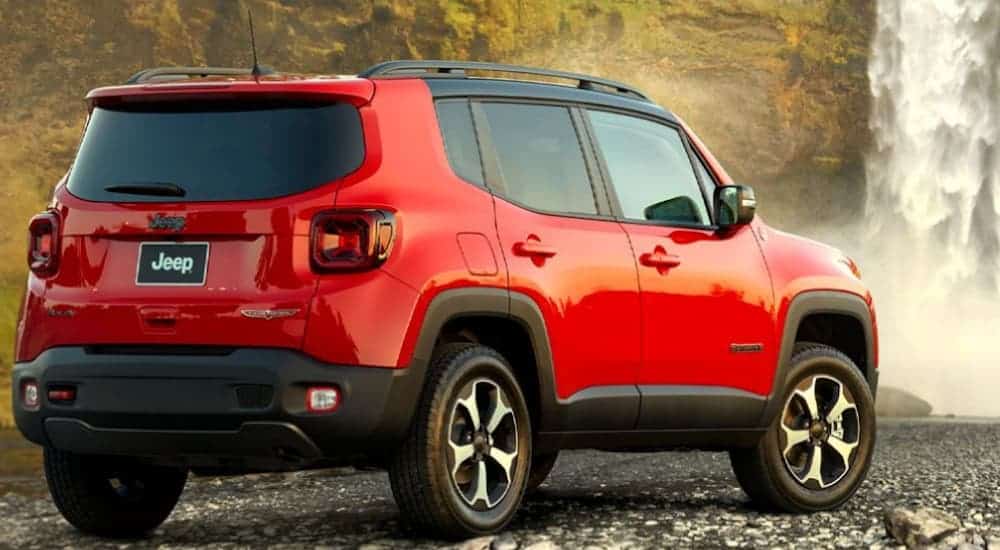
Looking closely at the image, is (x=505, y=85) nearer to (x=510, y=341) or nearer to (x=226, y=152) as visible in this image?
(x=510, y=341)

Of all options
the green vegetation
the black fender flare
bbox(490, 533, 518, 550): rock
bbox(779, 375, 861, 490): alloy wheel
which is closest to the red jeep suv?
bbox(490, 533, 518, 550): rock

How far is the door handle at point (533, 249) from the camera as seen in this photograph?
6.88 metres

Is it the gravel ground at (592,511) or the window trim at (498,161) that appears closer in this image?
the window trim at (498,161)

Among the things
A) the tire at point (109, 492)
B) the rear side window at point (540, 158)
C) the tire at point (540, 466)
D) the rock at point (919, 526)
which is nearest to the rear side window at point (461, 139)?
the rear side window at point (540, 158)

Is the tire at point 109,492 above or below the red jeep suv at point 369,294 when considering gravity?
below

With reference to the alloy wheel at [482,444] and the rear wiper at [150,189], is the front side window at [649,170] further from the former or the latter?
the rear wiper at [150,189]

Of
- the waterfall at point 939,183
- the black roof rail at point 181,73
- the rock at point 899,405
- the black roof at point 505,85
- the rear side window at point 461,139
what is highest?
the black roof rail at point 181,73

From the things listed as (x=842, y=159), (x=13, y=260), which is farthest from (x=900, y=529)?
(x=842, y=159)

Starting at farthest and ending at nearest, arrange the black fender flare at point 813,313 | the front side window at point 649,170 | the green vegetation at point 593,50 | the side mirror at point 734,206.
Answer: the green vegetation at point 593,50 → the black fender flare at point 813,313 → the side mirror at point 734,206 → the front side window at point 649,170

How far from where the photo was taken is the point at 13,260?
47781 millimetres

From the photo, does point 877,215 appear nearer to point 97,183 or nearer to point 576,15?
point 576,15

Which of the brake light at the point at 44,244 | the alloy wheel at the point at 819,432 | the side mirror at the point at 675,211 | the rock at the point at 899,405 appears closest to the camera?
the brake light at the point at 44,244

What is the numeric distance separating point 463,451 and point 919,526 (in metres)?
1.87

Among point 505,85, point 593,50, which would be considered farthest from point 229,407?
point 593,50
